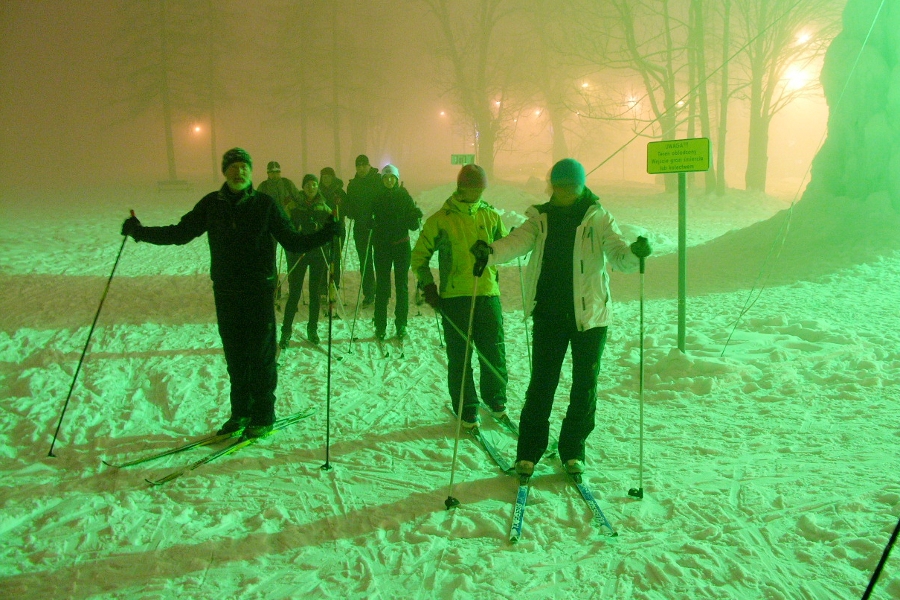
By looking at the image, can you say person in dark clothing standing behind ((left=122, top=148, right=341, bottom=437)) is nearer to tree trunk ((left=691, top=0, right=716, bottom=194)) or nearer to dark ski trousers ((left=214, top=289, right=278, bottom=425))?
dark ski trousers ((left=214, top=289, right=278, bottom=425))

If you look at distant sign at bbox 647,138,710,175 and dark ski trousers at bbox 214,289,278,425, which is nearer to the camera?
dark ski trousers at bbox 214,289,278,425

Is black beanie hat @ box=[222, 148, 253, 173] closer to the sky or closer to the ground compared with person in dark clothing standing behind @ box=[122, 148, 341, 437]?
closer to the sky

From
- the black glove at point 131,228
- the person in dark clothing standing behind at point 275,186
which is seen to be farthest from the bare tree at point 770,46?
the black glove at point 131,228

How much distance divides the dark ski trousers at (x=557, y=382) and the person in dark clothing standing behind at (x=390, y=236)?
12.8ft

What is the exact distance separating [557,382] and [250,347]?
239cm

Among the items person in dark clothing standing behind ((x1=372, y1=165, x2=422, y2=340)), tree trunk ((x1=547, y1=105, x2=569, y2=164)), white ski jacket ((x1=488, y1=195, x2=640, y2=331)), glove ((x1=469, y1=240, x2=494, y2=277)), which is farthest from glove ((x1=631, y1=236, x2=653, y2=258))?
tree trunk ((x1=547, y1=105, x2=569, y2=164))

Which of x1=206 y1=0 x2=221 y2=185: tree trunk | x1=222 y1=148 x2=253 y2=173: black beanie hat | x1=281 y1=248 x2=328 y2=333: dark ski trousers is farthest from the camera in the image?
x1=206 y1=0 x2=221 y2=185: tree trunk

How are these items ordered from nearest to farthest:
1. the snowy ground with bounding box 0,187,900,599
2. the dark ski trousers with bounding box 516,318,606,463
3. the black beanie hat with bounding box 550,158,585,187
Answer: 1. the snowy ground with bounding box 0,187,900,599
2. the black beanie hat with bounding box 550,158,585,187
3. the dark ski trousers with bounding box 516,318,606,463

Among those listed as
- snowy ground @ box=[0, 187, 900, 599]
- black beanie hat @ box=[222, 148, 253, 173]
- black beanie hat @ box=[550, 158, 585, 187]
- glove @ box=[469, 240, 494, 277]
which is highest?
black beanie hat @ box=[222, 148, 253, 173]

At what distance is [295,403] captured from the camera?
5844mm

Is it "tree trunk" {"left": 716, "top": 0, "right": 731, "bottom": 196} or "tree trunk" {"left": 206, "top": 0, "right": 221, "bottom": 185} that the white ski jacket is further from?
"tree trunk" {"left": 206, "top": 0, "right": 221, "bottom": 185}

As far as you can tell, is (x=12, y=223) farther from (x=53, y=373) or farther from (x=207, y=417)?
(x=207, y=417)

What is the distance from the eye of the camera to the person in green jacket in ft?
15.5

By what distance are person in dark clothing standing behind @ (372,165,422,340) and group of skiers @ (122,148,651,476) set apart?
2659 millimetres
